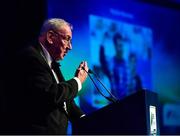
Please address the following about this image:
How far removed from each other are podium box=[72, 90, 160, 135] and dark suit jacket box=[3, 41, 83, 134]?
156 millimetres

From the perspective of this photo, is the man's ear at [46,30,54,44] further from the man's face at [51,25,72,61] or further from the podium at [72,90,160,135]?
the podium at [72,90,160,135]

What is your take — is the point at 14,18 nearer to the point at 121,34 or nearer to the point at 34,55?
the point at 121,34

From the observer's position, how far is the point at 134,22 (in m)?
4.36

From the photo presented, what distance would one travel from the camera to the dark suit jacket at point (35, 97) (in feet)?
6.89

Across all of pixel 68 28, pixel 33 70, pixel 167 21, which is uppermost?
pixel 167 21

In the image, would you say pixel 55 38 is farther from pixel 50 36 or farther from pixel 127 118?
pixel 127 118

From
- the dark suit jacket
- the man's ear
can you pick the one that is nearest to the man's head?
the man's ear

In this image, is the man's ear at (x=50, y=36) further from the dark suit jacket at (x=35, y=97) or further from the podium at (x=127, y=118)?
the podium at (x=127, y=118)

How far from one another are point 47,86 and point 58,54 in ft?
0.92

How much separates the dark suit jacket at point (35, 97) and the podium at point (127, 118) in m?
0.16

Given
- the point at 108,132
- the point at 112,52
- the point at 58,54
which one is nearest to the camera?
the point at 108,132

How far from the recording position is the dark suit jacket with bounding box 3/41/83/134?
6.89 feet

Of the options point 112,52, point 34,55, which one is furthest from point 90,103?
point 34,55

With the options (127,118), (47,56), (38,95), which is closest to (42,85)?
(38,95)
